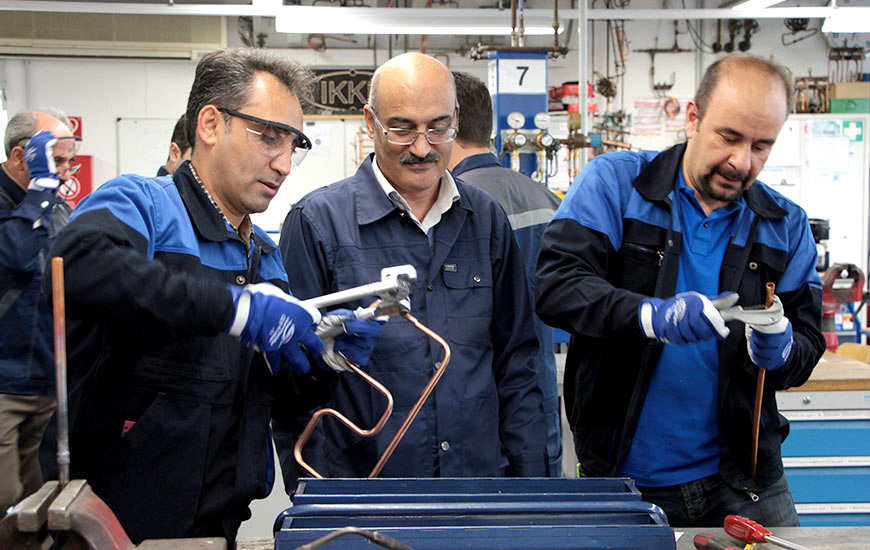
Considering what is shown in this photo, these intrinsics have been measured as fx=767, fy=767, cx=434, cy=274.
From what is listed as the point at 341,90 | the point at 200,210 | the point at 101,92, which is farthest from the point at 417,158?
the point at 101,92

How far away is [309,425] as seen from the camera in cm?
132

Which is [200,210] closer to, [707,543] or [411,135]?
[411,135]

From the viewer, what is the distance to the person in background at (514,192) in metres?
2.19

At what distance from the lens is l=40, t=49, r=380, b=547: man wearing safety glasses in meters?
1.03

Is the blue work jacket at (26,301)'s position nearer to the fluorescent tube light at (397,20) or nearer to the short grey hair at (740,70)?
the short grey hair at (740,70)

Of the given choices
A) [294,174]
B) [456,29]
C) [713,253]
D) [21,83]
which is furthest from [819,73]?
[21,83]

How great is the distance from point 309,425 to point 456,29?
4.17 m

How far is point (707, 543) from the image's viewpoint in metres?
1.12

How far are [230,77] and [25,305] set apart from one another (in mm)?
1665

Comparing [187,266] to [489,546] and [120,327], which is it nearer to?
[120,327]

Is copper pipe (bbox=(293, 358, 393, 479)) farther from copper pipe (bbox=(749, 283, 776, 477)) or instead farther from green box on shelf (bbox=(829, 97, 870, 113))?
green box on shelf (bbox=(829, 97, 870, 113))

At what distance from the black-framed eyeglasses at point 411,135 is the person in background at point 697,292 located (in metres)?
0.29

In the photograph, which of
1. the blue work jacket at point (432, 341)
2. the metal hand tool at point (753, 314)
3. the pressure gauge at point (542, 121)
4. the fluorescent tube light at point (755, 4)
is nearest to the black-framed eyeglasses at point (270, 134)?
the blue work jacket at point (432, 341)

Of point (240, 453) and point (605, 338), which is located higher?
point (605, 338)
